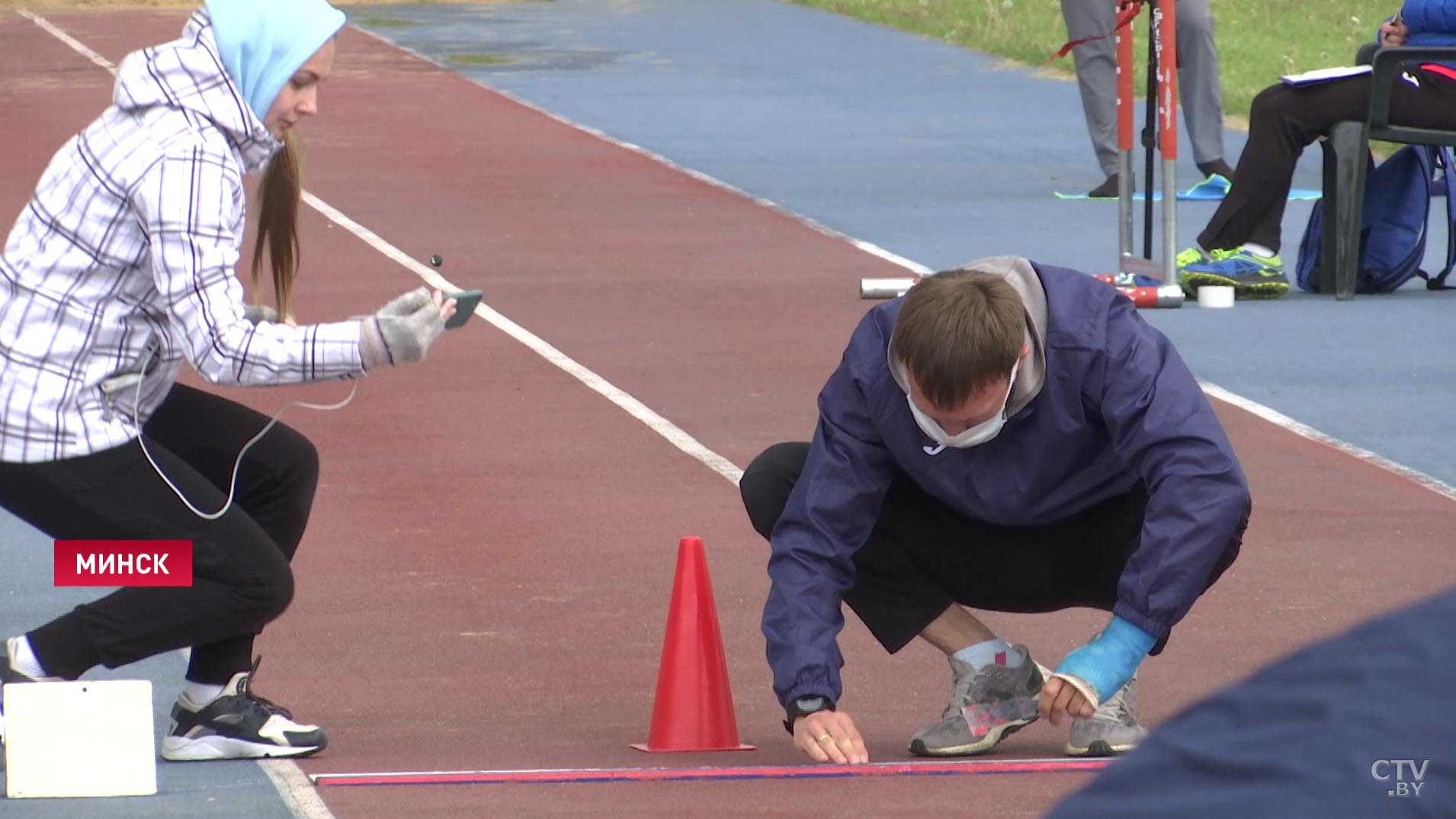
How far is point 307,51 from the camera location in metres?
4.94

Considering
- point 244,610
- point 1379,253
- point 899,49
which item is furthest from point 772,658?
point 899,49

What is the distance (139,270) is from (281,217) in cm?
48

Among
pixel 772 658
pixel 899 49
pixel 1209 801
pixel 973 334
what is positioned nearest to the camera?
pixel 1209 801

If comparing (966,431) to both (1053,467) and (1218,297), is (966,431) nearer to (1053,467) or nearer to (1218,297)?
(1053,467)

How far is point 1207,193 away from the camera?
1556 cm

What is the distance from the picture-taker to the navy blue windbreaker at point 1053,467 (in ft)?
16.7

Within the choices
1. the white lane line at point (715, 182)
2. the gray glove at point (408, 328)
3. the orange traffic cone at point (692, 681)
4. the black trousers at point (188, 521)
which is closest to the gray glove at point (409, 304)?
the gray glove at point (408, 328)

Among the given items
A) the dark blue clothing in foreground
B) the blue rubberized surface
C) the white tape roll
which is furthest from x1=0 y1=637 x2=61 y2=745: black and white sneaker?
the white tape roll

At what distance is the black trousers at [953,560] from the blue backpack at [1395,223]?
6722 millimetres

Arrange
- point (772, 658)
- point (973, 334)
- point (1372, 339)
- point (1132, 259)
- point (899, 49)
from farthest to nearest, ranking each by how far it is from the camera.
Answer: point (899, 49) → point (1132, 259) → point (1372, 339) → point (772, 658) → point (973, 334)

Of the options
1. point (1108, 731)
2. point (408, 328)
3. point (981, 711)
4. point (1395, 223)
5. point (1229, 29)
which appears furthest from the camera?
point (1229, 29)

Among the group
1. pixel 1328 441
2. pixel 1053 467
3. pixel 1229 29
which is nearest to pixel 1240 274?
pixel 1328 441

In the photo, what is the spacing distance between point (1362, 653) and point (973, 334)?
9.35 feet

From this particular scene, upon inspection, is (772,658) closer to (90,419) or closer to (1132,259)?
(90,419)
